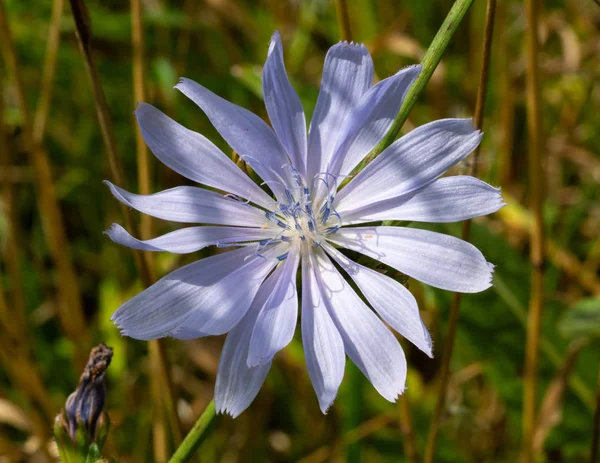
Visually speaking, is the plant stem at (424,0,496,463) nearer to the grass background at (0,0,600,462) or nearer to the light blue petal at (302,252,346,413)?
the grass background at (0,0,600,462)

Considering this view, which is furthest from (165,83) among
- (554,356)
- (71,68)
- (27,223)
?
(554,356)

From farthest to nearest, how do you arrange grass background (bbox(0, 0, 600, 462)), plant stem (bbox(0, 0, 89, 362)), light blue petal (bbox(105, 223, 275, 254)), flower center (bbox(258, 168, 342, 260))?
grass background (bbox(0, 0, 600, 462))
plant stem (bbox(0, 0, 89, 362))
flower center (bbox(258, 168, 342, 260))
light blue petal (bbox(105, 223, 275, 254))

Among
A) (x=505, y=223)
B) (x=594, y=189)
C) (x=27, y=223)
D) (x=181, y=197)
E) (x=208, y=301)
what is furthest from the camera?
(x=27, y=223)

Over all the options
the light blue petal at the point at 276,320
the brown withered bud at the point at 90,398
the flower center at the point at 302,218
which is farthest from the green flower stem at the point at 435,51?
the brown withered bud at the point at 90,398

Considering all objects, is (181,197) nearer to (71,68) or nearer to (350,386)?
(350,386)

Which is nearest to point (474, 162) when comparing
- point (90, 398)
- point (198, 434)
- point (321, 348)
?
point (321, 348)

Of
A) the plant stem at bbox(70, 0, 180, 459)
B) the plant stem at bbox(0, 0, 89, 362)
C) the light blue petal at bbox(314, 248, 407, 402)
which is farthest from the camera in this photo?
the plant stem at bbox(0, 0, 89, 362)

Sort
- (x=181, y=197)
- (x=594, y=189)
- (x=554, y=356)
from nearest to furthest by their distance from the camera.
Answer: (x=181, y=197) → (x=554, y=356) → (x=594, y=189)

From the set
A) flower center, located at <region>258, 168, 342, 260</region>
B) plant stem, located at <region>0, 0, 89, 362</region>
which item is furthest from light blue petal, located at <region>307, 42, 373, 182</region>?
plant stem, located at <region>0, 0, 89, 362</region>
